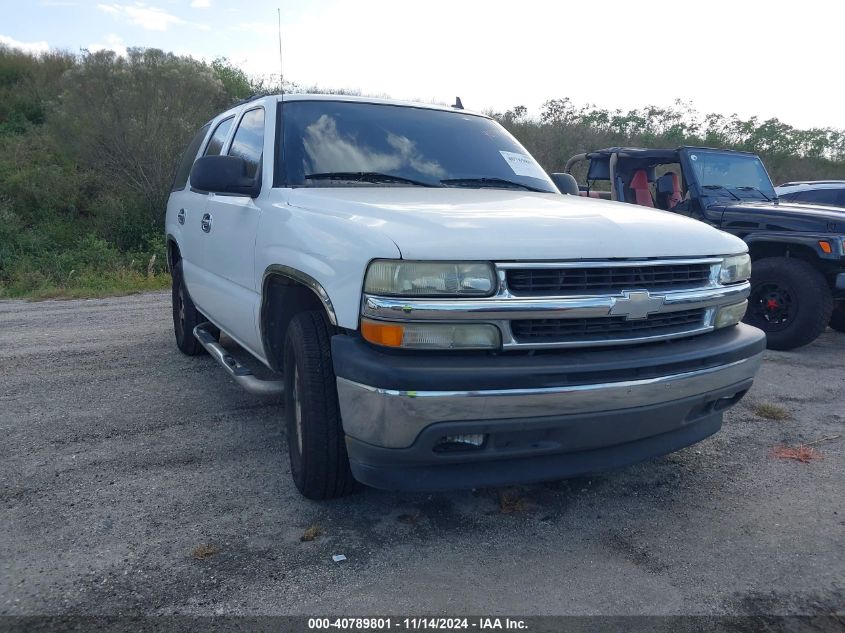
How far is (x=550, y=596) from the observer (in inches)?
89.8

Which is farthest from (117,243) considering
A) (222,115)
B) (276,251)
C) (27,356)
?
(276,251)

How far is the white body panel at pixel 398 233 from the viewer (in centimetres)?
236

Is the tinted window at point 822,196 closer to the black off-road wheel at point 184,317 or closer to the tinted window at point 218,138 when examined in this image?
the tinted window at point 218,138

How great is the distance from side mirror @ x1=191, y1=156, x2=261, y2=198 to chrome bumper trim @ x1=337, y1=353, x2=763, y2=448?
4.64 ft

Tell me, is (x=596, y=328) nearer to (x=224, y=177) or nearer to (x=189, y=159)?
(x=224, y=177)

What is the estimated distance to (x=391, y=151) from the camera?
141 inches

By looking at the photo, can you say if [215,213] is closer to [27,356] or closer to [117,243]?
[27,356]

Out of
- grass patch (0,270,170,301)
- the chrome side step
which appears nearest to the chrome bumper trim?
the chrome side step

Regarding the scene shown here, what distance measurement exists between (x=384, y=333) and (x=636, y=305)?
3.20ft

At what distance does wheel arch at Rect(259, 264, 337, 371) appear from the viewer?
3000 mm

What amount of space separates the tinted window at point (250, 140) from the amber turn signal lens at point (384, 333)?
1.60m

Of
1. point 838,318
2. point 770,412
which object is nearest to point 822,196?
point 838,318

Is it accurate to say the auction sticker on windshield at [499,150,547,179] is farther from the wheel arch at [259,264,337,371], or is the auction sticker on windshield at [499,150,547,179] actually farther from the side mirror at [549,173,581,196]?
the wheel arch at [259,264,337,371]

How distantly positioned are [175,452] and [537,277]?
2.25 m
